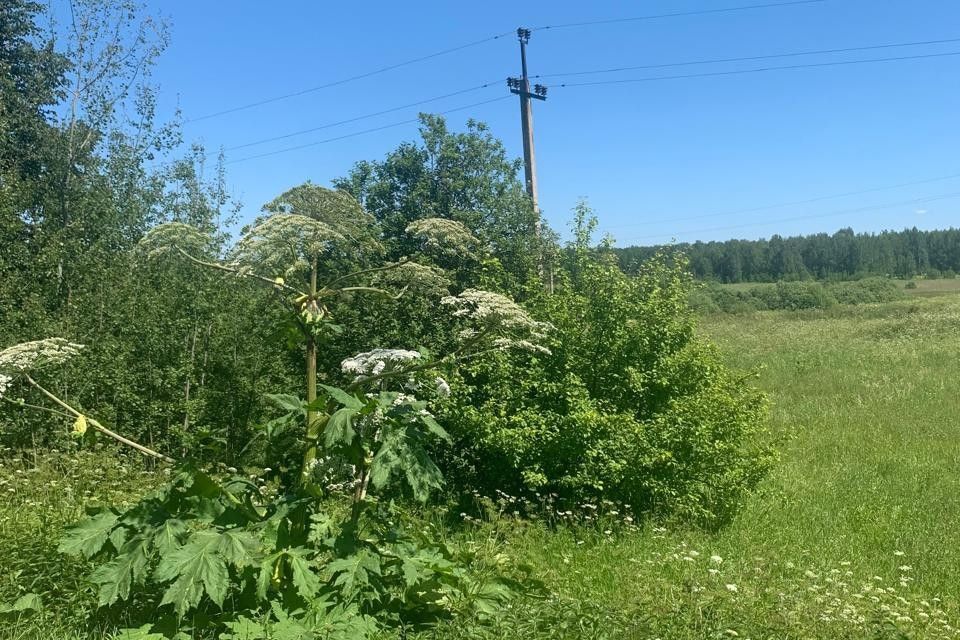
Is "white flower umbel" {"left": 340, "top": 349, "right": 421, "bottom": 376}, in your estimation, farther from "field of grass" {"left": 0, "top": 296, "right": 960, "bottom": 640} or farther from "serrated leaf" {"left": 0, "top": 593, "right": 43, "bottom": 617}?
"serrated leaf" {"left": 0, "top": 593, "right": 43, "bottom": 617}

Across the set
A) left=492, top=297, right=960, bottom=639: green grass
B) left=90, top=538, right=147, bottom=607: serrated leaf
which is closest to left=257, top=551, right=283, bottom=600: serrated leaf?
left=90, top=538, right=147, bottom=607: serrated leaf

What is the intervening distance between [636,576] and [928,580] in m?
2.98

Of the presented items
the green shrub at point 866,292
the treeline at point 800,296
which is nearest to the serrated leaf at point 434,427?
the treeline at point 800,296

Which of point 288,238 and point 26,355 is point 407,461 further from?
point 26,355

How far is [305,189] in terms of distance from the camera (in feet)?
16.3

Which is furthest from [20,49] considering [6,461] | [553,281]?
[553,281]

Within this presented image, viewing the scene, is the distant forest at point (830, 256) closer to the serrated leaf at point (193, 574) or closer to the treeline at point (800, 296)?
the treeline at point (800, 296)

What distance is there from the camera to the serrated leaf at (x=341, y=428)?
3.21 metres

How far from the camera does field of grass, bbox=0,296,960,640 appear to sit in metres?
4.00

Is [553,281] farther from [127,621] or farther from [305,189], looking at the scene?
[127,621]

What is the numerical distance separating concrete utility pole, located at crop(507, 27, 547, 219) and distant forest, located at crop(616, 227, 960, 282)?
63562 millimetres

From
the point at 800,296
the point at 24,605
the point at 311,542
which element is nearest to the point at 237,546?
the point at 311,542

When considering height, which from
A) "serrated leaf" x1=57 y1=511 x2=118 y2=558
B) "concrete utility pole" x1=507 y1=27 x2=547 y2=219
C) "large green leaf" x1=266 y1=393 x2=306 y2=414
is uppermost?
"concrete utility pole" x1=507 y1=27 x2=547 y2=219

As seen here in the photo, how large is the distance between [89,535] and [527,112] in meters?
10.7
